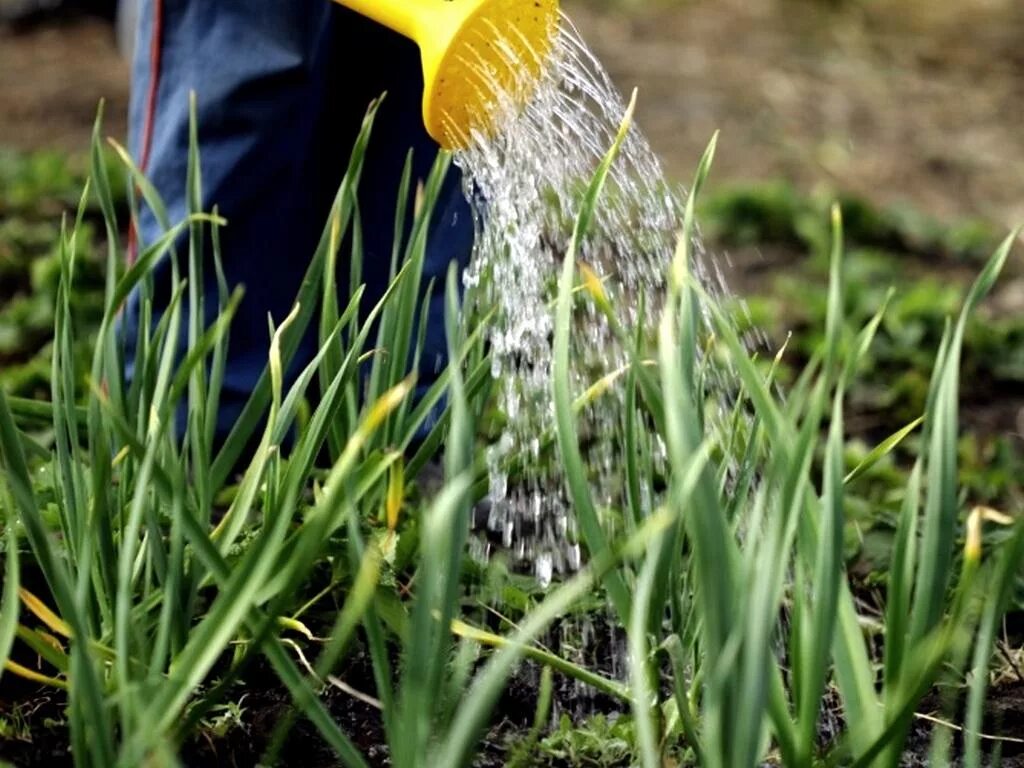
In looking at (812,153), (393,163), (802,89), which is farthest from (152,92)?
(802,89)

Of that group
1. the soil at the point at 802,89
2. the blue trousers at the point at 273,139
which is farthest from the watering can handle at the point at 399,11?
the soil at the point at 802,89

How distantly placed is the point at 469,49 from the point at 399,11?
0.28 feet

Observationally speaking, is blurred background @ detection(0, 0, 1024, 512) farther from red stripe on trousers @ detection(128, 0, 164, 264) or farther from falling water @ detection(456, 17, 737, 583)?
falling water @ detection(456, 17, 737, 583)

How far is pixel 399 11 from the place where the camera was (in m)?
1.59

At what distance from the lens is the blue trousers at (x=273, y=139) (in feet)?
6.46

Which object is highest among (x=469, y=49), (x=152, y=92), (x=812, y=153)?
(x=469, y=49)

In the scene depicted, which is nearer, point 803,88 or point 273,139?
point 273,139

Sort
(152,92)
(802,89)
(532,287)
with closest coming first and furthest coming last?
(532,287) → (152,92) → (802,89)

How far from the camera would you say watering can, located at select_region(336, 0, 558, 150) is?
1.56m

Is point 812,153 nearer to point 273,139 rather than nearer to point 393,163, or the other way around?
point 393,163

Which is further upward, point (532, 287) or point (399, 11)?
point (399, 11)

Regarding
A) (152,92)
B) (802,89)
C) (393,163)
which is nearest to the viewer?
(152,92)

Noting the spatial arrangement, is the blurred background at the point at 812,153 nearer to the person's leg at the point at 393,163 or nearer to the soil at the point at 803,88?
the soil at the point at 803,88

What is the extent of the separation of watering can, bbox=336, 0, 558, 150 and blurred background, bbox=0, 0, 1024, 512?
878 mm
